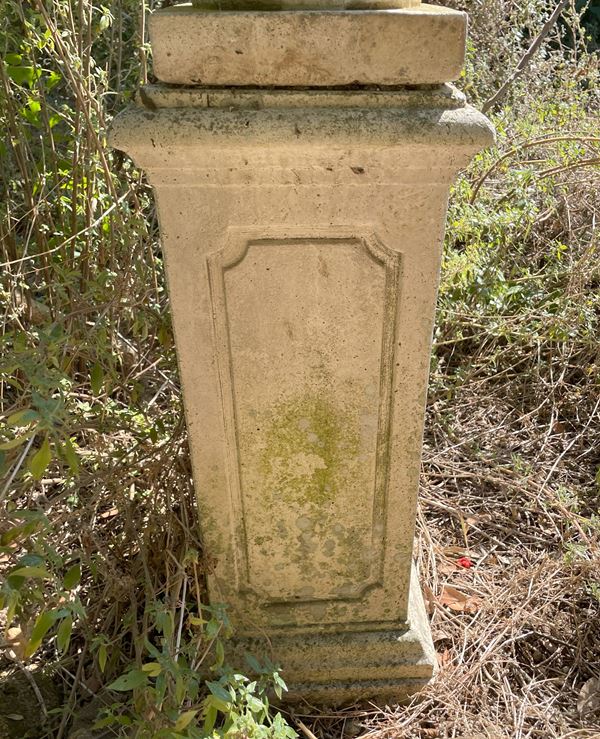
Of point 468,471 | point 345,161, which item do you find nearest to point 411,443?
point 345,161

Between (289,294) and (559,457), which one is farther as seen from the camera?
(559,457)

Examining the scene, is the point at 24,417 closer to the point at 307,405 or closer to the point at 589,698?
the point at 307,405

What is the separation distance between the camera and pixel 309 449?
169cm

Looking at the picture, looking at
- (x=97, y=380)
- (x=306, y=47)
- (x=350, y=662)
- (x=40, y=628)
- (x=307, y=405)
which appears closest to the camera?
(x=306, y=47)

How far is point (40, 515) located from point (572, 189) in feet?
9.29

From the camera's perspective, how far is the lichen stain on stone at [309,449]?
1635 millimetres

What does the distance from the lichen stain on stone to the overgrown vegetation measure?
292mm

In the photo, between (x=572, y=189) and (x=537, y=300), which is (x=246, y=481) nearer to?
(x=537, y=300)

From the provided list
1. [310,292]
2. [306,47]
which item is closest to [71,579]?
[310,292]

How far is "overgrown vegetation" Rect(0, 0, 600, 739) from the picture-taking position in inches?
65.9

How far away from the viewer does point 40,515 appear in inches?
56.9

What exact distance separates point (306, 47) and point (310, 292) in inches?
18.1

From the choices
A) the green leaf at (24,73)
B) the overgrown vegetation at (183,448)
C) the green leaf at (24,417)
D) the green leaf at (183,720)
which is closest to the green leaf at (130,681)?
the overgrown vegetation at (183,448)

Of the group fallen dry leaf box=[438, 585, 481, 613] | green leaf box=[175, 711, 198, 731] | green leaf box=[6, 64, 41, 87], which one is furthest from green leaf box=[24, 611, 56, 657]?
green leaf box=[6, 64, 41, 87]
